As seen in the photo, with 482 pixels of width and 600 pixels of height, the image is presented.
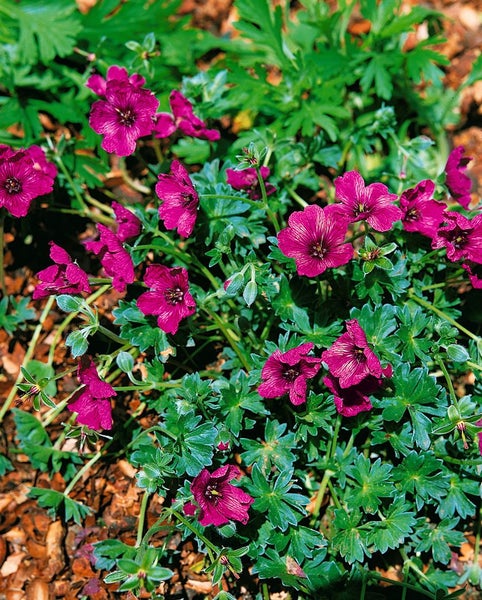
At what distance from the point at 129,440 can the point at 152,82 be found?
145 cm

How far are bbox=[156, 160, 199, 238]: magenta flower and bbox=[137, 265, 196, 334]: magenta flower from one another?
13 centimetres

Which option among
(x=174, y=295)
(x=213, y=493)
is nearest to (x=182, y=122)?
(x=174, y=295)

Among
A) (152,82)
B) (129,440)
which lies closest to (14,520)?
(129,440)

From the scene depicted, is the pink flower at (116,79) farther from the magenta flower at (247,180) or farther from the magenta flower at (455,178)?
the magenta flower at (455,178)

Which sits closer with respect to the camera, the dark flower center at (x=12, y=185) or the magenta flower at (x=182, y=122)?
the dark flower center at (x=12, y=185)

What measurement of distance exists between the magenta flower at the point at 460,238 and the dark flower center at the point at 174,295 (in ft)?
2.56

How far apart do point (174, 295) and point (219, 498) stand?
0.61 meters

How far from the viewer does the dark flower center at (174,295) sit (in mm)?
2008

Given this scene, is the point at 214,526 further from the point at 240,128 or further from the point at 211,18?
the point at 211,18

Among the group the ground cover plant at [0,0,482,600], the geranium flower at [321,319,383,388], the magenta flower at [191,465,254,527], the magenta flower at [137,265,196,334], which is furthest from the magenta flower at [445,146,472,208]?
the magenta flower at [191,465,254,527]

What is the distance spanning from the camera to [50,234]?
8.65 ft

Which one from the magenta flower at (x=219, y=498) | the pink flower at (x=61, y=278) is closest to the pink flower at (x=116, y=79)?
the pink flower at (x=61, y=278)

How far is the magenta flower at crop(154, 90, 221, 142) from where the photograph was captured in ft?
7.65

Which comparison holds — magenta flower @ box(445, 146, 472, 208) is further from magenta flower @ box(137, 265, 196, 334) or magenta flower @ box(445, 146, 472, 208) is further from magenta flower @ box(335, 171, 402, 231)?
magenta flower @ box(137, 265, 196, 334)
